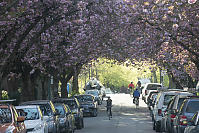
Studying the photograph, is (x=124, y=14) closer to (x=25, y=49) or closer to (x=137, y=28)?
(x=137, y=28)

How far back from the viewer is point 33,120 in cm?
1711

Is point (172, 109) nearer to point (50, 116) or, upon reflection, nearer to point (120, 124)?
point (50, 116)

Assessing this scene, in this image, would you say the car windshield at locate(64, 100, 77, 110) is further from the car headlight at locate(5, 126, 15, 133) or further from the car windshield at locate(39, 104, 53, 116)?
the car headlight at locate(5, 126, 15, 133)

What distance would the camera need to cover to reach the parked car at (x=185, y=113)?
52.1ft

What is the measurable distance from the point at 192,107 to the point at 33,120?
5.27 metres

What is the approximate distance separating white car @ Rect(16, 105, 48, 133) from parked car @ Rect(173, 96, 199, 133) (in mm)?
4456

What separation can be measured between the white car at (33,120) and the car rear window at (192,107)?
4.85m

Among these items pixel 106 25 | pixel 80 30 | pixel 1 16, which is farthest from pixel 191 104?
pixel 106 25

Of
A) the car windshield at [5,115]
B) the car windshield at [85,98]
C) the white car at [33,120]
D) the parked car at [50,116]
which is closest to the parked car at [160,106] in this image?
the parked car at [50,116]

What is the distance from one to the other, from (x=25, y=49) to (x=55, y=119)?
27.8 ft

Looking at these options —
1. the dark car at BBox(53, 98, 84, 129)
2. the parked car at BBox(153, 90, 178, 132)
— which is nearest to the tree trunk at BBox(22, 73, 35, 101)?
the dark car at BBox(53, 98, 84, 129)

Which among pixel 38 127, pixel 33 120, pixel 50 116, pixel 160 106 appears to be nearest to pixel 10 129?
pixel 38 127

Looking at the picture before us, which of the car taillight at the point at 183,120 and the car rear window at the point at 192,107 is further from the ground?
the car rear window at the point at 192,107

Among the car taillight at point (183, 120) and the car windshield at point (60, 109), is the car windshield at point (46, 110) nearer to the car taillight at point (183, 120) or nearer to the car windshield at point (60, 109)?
the car windshield at point (60, 109)
